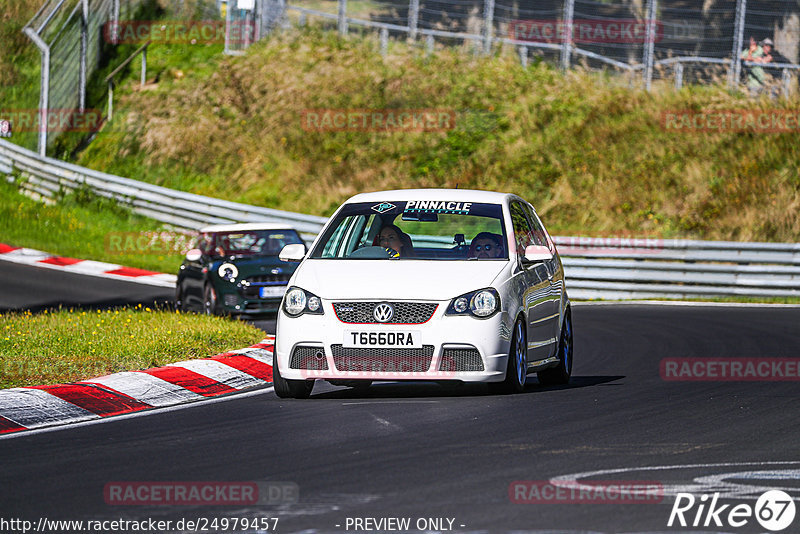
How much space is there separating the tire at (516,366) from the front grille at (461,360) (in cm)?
31

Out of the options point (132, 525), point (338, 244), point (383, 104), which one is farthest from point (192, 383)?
point (383, 104)

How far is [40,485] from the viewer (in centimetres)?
691

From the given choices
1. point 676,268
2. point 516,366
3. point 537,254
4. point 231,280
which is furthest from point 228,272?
point 516,366

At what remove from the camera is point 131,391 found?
34.9 feet

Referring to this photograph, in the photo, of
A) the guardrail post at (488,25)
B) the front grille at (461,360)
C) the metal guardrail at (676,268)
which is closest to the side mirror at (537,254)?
the front grille at (461,360)

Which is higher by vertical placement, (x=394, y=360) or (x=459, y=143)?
(x=459, y=143)

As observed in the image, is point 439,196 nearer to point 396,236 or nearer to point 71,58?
point 396,236

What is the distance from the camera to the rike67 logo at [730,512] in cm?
602

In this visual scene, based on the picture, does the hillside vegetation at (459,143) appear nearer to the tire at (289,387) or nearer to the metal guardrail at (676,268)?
the metal guardrail at (676,268)

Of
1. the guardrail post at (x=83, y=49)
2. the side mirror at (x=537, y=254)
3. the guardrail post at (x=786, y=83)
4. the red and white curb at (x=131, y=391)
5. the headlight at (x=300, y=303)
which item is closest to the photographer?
the red and white curb at (x=131, y=391)

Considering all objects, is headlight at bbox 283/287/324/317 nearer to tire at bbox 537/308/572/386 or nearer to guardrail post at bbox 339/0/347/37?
tire at bbox 537/308/572/386

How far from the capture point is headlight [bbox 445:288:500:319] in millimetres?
10176

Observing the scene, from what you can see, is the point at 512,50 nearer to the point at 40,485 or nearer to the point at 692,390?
the point at 692,390

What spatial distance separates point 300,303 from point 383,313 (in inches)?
27.6
